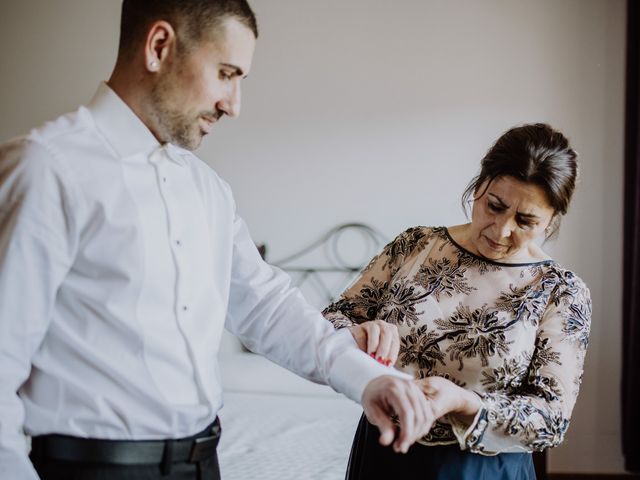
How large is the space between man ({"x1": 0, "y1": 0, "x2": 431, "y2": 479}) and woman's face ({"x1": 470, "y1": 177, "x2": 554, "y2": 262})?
445 millimetres

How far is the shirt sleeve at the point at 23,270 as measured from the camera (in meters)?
0.85

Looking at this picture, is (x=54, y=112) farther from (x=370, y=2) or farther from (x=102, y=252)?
(x=102, y=252)

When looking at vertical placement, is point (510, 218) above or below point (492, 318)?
above

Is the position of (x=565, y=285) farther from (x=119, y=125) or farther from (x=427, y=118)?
(x=427, y=118)

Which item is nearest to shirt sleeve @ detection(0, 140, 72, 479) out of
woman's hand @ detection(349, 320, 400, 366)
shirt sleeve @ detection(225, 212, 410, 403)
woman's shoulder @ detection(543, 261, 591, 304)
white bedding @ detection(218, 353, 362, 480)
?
shirt sleeve @ detection(225, 212, 410, 403)

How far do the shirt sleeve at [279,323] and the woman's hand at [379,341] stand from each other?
0.08 ft

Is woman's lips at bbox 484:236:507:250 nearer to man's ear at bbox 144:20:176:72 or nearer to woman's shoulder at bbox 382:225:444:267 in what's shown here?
woman's shoulder at bbox 382:225:444:267

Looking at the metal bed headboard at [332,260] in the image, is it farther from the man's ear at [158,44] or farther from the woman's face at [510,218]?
the man's ear at [158,44]

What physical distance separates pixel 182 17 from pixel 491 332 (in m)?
0.87

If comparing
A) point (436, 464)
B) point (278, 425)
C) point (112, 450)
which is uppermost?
point (112, 450)

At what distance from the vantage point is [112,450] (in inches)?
37.5

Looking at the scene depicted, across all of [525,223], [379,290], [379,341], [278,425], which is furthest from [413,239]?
[278,425]

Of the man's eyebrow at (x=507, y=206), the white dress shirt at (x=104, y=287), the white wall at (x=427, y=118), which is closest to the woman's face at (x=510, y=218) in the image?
the man's eyebrow at (x=507, y=206)

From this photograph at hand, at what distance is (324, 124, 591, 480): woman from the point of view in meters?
1.25
